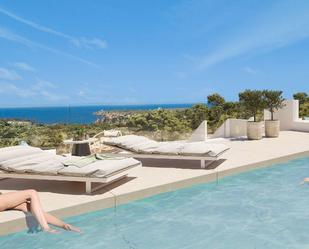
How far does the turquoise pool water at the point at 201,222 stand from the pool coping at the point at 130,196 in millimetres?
83

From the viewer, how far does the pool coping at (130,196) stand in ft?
14.7

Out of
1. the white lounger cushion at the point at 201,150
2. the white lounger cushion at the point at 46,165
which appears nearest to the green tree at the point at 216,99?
the white lounger cushion at the point at 201,150

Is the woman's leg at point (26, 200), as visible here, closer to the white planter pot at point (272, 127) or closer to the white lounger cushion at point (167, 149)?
the white lounger cushion at point (167, 149)

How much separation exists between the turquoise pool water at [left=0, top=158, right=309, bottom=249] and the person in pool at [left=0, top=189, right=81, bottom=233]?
160mm

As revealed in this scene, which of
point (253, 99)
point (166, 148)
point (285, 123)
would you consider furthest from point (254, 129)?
point (166, 148)

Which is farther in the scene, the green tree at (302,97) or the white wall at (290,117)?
the green tree at (302,97)

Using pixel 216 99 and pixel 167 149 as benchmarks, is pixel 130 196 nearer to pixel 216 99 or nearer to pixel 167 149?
pixel 167 149

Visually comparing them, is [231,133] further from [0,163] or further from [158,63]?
[158,63]

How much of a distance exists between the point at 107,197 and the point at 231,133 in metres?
8.57

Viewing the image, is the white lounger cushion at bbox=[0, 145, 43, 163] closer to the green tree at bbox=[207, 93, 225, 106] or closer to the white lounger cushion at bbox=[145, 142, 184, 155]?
the white lounger cushion at bbox=[145, 142, 184, 155]

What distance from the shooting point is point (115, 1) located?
26.1 meters

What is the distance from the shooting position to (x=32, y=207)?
4.46 metres

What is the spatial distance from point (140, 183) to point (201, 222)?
4.65 ft

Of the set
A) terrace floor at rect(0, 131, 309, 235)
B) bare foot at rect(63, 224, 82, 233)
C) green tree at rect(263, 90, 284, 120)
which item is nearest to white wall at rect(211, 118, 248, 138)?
green tree at rect(263, 90, 284, 120)
